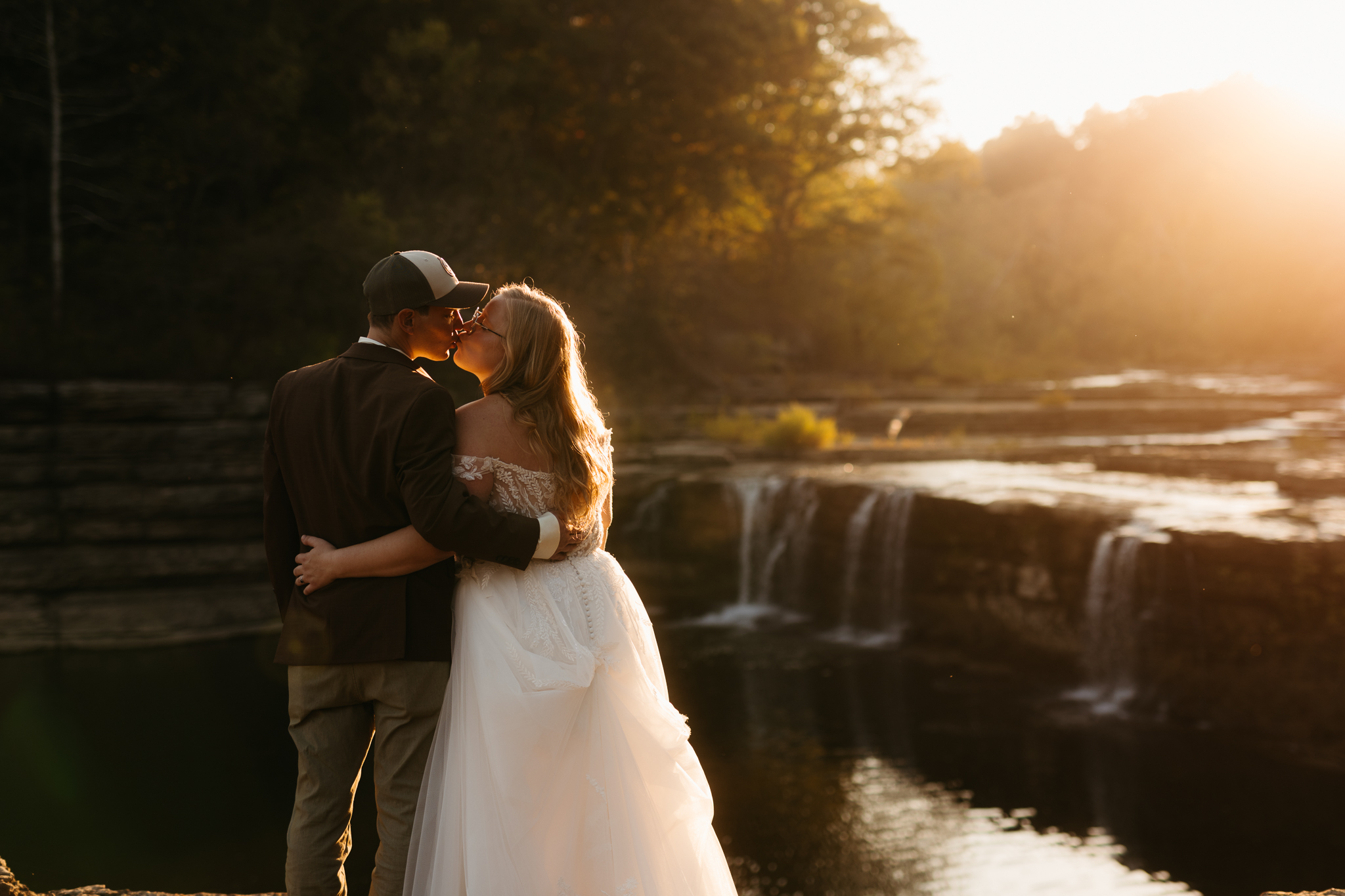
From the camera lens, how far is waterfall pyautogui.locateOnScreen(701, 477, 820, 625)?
1148 centimetres

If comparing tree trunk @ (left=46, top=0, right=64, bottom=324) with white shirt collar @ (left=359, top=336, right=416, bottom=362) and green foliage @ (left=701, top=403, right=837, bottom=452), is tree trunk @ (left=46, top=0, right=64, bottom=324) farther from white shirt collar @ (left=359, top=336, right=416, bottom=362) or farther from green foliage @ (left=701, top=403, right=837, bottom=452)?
white shirt collar @ (left=359, top=336, right=416, bottom=362)

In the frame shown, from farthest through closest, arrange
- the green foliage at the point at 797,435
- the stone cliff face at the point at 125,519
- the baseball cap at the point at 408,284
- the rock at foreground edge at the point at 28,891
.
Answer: the green foliage at the point at 797,435 → the stone cliff face at the point at 125,519 → the rock at foreground edge at the point at 28,891 → the baseball cap at the point at 408,284

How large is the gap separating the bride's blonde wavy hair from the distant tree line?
11.3 m

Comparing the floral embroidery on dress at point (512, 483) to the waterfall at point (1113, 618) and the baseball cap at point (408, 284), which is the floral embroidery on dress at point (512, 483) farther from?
the waterfall at point (1113, 618)

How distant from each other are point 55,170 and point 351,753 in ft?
49.2

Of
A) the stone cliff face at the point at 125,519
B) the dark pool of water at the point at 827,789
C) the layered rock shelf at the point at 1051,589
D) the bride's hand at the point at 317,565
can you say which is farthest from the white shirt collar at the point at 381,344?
the stone cliff face at the point at 125,519

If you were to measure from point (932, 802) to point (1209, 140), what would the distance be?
185ft

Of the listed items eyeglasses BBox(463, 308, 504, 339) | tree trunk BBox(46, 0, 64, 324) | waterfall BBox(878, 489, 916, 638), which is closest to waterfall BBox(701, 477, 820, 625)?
waterfall BBox(878, 489, 916, 638)

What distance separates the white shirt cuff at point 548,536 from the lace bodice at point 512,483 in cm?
5

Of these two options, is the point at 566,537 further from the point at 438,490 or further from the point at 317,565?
the point at 317,565

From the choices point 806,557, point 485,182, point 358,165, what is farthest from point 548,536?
point 358,165

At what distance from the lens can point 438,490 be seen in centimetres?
212

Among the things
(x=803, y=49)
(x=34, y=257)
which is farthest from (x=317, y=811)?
(x=803, y=49)

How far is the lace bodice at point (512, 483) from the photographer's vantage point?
227cm
